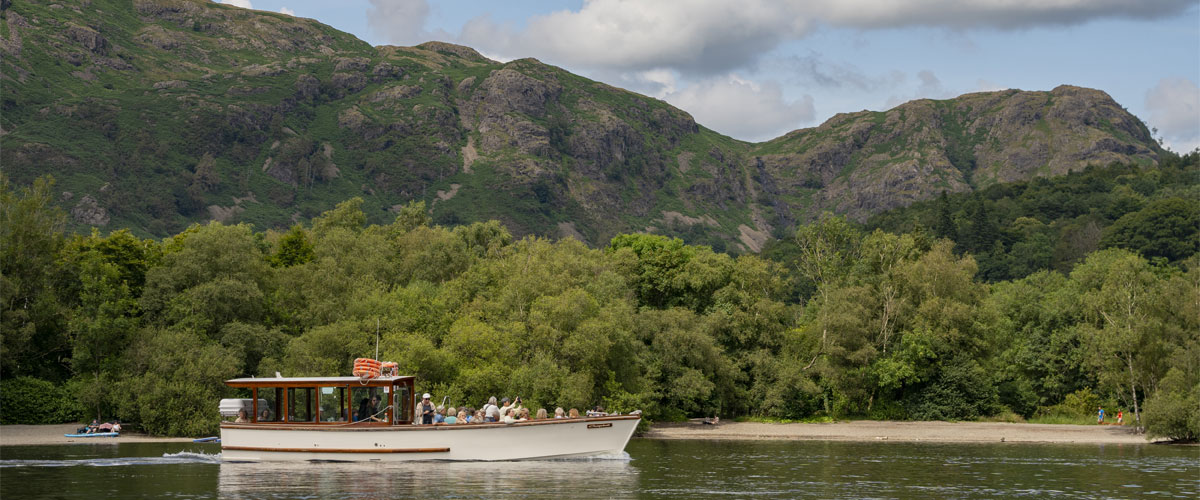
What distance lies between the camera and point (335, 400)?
133 ft

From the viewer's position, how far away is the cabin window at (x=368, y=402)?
4034 cm

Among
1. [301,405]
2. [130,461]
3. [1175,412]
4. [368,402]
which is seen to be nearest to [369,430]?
[368,402]

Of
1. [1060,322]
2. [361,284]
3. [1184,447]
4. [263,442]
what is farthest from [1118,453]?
[361,284]

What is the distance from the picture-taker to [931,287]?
77.1 m

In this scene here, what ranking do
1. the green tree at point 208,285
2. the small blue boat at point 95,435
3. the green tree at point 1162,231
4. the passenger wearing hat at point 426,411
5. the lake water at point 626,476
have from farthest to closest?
the green tree at point 1162,231 → the green tree at point 208,285 → the small blue boat at point 95,435 → the passenger wearing hat at point 426,411 → the lake water at point 626,476

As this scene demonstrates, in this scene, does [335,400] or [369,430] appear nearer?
[369,430]

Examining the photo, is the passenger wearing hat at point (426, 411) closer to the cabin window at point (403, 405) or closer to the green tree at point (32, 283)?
the cabin window at point (403, 405)

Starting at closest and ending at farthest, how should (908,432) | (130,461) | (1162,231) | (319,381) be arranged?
1. (319,381)
2. (130,461)
3. (908,432)
4. (1162,231)

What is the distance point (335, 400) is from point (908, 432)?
135 feet

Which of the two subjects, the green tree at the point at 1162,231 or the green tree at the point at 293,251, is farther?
the green tree at the point at 1162,231

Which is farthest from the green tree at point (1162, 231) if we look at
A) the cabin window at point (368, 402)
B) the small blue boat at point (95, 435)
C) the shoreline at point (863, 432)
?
the small blue boat at point (95, 435)

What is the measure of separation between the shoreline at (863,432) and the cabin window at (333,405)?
19.8 m

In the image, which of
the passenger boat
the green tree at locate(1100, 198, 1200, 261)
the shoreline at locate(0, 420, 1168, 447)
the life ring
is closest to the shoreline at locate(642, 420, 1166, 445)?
the shoreline at locate(0, 420, 1168, 447)

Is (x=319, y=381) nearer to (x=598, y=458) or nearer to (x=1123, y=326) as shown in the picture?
(x=598, y=458)
